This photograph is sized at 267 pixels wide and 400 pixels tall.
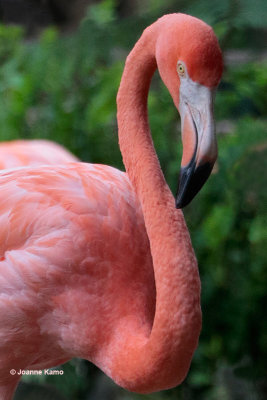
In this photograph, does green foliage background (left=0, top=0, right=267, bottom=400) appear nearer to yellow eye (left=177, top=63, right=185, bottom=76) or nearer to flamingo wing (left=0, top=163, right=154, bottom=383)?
flamingo wing (left=0, top=163, right=154, bottom=383)

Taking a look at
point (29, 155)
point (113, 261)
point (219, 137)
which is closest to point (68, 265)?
point (113, 261)

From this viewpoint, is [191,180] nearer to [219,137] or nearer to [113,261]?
[113,261]

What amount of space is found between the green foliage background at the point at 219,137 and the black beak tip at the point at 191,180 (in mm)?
976

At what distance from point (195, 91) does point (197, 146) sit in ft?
0.47

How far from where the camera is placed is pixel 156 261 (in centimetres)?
181

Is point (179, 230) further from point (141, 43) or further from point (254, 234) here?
point (254, 234)

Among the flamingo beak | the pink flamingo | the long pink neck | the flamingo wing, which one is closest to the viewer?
the flamingo beak

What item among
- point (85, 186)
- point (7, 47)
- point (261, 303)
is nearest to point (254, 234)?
point (261, 303)

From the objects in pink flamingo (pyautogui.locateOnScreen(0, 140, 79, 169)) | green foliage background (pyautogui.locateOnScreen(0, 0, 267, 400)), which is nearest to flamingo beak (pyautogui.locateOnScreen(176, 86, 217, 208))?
green foliage background (pyautogui.locateOnScreen(0, 0, 267, 400))

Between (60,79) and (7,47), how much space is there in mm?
596

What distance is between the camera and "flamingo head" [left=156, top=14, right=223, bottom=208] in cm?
156

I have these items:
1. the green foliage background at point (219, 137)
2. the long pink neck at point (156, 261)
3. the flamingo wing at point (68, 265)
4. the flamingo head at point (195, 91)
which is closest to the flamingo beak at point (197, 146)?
the flamingo head at point (195, 91)

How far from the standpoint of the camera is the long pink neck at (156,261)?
5.75ft

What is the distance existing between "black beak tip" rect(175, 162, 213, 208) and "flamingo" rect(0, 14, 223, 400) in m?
0.11
